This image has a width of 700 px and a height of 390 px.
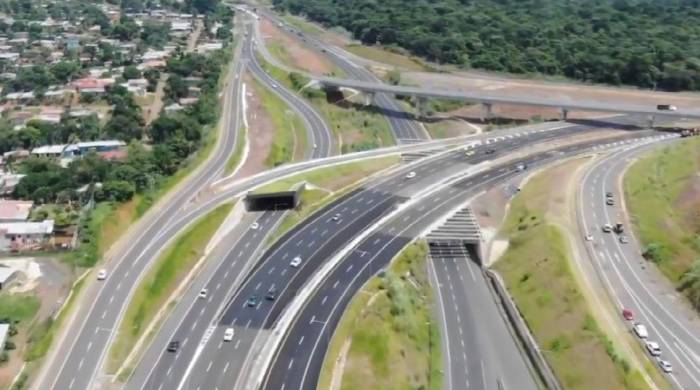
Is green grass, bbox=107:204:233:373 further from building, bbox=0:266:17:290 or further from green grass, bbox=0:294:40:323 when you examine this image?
building, bbox=0:266:17:290

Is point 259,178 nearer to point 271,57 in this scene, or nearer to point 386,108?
point 386,108

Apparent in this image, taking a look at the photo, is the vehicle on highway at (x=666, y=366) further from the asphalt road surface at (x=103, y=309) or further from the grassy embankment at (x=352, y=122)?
the grassy embankment at (x=352, y=122)

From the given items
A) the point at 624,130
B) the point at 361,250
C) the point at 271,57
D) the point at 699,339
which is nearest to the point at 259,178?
the point at 361,250

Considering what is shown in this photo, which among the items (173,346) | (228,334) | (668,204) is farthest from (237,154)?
(668,204)

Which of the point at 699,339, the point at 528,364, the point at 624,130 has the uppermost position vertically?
the point at 624,130

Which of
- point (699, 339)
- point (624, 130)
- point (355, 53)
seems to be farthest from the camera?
point (355, 53)

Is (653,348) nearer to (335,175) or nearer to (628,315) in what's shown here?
(628,315)

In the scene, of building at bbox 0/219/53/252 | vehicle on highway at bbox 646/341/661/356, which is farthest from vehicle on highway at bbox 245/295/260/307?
vehicle on highway at bbox 646/341/661/356
